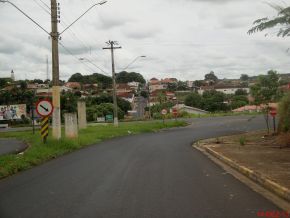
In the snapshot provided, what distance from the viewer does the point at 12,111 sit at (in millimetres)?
89375

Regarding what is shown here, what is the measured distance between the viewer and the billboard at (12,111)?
3509 inches

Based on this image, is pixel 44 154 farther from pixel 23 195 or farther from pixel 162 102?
pixel 162 102

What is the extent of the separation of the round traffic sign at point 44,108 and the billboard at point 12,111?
6627 centimetres

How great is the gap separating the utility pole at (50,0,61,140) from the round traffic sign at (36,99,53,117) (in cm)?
227

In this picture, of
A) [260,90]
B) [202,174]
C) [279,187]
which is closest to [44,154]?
[202,174]

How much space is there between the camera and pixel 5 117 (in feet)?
297

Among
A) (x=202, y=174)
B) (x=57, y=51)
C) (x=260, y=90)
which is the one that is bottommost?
(x=202, y=174)

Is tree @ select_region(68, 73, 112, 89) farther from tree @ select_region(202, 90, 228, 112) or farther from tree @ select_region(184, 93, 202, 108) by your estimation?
tree @ select_region(202, 90, 228, 112)

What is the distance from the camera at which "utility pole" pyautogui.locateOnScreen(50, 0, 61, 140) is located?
1073 inches

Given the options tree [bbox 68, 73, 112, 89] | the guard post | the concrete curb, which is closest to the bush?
the concrete curb

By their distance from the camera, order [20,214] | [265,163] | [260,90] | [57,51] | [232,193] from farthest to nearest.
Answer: [260,90], [57,51], [265,163], [232,193], [20,214]

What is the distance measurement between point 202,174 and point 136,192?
3854 mm

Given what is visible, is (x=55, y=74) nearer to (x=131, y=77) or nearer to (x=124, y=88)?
(x=124, y=88)

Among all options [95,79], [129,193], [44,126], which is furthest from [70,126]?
[95,79]
